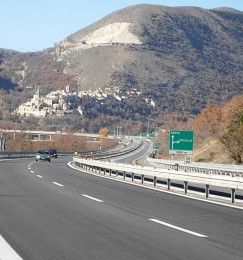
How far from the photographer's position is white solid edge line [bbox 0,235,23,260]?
894 centimetres

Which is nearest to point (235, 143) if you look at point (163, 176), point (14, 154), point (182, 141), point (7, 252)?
point (182, 141)

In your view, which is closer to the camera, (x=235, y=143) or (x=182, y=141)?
(x=182, y=141)

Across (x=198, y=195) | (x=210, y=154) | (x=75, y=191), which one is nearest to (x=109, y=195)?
(x=75, y=191)

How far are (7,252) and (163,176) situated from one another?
16015mm

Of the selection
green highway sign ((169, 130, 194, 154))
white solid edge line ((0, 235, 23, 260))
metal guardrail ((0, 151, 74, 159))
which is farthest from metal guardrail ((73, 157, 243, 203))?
metal guardrail ((0, 151, 74, 159))

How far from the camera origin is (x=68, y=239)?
1062 cm

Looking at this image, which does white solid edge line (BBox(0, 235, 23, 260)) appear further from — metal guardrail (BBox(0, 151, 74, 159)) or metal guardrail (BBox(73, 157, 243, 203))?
metal guardrail (BBox(0, 151, 74, 159))

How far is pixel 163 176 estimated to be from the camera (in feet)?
82.1

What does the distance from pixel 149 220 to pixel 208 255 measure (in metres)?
4.30

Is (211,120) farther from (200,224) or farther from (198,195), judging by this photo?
(200,224)

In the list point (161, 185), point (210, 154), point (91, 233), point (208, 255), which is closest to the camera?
point (208, 255)

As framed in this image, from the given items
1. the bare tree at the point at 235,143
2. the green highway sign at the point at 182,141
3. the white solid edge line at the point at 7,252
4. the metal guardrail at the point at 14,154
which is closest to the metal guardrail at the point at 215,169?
the green highway sign at the point at 182,141

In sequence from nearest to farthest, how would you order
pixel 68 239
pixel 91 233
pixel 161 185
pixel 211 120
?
pixel 68 239, pixel 91 233, pixel 161 185, pixel 211 120

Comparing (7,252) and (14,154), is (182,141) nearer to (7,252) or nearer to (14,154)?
(14,154)
